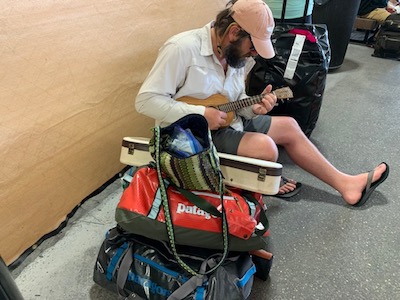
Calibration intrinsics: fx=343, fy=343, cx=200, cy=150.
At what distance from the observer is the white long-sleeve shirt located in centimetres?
121

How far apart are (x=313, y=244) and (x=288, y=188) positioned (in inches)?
12.5

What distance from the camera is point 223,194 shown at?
110 cm

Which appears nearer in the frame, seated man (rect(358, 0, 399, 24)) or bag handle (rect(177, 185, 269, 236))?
bag handle (rect(177, 185, 269, 236))

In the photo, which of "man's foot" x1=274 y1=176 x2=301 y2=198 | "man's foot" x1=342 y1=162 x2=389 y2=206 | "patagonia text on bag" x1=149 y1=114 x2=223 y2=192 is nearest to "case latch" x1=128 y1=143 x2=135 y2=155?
"patagonia text on bag" x1=149 y1=114 x2=223 y2=192

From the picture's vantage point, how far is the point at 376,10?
364cm

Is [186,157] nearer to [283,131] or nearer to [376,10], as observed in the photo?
[283,131]

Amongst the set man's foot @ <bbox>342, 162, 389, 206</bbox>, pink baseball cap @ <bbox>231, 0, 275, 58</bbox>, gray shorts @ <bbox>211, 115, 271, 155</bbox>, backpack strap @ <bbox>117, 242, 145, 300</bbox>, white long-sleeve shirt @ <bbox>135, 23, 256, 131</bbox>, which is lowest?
man's foot @ <bbox>342, 162, 389, 206</bbox>

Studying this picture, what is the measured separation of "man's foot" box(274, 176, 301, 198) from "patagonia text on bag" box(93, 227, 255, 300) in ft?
1.80

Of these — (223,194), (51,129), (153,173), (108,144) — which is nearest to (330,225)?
(223,194)

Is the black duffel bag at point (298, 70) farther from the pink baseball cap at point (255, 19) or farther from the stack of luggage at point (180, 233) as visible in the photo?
the stack of luggage at point (180, 233)

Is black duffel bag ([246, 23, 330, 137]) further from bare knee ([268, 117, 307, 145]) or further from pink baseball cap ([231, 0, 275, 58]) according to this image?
pink baseball cap ([231, 0, 275, 58])

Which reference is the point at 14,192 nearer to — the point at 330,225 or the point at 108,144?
the point at 108,144

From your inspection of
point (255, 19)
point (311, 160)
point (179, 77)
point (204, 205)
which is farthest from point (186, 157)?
point (311, 160)

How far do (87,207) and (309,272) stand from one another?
931mm
